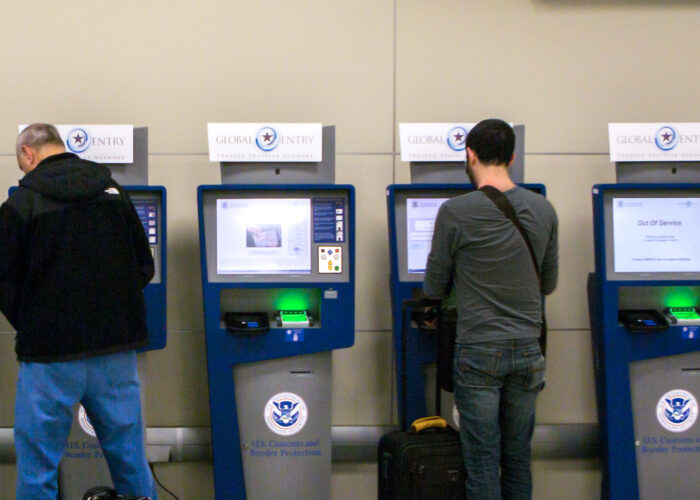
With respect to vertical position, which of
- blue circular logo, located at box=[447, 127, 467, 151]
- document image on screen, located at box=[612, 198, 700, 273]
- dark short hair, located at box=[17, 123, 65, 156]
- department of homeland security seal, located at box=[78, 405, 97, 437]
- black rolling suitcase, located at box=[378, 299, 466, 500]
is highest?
blue circular logo, located at box=[447, 127, 467, 151]

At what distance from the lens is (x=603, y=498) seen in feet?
10.9

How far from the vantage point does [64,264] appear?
95.3 inches

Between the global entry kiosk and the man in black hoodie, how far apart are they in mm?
298

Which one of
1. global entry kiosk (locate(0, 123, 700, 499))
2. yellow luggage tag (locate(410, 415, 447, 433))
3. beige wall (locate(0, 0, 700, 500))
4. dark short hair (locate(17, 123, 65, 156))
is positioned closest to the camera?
dark short hair (locate(17, 123, 65, 156))

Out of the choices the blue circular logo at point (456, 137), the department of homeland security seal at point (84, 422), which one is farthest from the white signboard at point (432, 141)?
the department of homeland security seal at point (84, 422)

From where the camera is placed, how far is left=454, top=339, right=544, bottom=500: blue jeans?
246 cm

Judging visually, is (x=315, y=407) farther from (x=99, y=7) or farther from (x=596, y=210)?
(x=99, y=7)

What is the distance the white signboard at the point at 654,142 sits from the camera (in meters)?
3.01

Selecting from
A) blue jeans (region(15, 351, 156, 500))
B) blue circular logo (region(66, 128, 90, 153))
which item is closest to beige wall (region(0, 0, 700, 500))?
blue circular logo (region(66, 128, 90, 153))

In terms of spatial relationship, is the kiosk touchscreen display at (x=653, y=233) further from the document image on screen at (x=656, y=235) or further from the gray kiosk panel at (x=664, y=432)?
the gray kiosk panel at (x=664, y=432)

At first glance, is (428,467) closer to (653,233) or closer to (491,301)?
(491,301)

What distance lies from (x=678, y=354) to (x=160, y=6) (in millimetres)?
2686

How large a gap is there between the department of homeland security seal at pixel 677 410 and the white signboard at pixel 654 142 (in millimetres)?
A: 965

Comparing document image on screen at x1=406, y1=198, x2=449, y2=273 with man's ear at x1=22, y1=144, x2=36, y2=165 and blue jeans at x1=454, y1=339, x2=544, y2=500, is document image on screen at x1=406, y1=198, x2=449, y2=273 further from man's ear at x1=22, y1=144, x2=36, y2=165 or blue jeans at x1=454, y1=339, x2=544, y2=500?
man's ear at x1=22, y1=144, x2=36, y2=165
